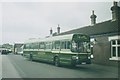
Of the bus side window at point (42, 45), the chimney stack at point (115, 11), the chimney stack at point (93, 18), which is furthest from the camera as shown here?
the chimney stack at point (93, 18)

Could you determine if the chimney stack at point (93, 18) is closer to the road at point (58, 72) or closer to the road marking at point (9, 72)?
the road at point (58, 72)

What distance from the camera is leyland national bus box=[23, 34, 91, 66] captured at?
20.5m

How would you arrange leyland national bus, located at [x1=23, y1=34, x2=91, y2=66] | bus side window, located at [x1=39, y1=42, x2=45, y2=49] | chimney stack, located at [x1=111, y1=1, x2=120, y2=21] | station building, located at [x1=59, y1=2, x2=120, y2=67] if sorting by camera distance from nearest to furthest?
leyland national bus, located at [x1=23, y1=34, x2=91, y2=66]
station building, located at [x1=59, y1=2, x2=120, y2=67]
bus side window, located at [x1=39, y1=42, x2=45, y2=49]
chimney stack, located at [x1=111, y1=1, x2=120, y2=21]

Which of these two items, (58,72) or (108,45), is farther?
(108,45)

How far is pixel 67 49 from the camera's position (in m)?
21.3

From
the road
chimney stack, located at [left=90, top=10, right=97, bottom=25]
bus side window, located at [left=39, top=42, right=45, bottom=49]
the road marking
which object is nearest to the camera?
the road marking

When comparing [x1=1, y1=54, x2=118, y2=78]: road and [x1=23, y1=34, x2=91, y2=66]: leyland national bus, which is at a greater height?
[x1=23, y1=34, x2=91, y2=66]: leyland national bus

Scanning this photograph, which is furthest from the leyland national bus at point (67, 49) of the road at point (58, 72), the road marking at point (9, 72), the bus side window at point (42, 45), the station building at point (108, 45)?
the road marking at point (9, 72)

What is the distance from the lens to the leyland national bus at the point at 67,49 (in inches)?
808

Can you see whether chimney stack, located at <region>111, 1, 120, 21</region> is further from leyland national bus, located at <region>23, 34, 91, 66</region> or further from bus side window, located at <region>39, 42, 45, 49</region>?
bus side window, located at <region>39, 42, 45, 49</region>

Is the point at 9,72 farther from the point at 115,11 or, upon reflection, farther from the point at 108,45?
the point at 115,11

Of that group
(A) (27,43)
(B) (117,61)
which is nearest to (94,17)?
(A) (27,43)

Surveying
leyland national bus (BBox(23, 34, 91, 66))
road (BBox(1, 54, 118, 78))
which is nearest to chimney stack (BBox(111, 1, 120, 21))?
leyland national bus (BBox(23, 34, 91, 66))

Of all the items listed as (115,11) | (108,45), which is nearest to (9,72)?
(108,45)
